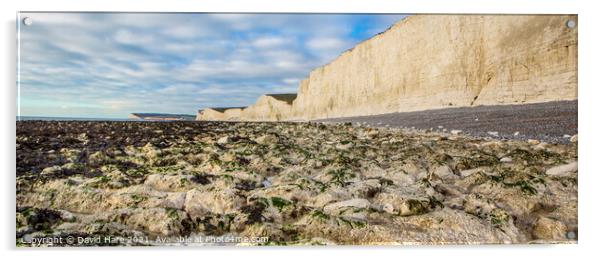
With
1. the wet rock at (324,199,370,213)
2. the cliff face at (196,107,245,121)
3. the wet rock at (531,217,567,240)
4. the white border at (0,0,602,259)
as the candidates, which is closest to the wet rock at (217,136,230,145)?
the cliff face at (196,107,245,121)

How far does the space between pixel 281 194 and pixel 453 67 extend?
13104mm

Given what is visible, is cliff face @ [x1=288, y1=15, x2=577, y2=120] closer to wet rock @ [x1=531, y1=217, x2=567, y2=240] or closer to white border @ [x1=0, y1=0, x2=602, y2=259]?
white border @ [x1=0, y1=0, x2=602, y2=259]

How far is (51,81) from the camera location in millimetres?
4008

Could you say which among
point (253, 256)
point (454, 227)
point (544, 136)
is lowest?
point (253, 256)

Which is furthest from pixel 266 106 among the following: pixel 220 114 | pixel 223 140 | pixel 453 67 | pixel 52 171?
pixel 453 67

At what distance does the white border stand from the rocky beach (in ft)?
0.57

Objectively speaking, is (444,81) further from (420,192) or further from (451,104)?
Answer: (420,192)

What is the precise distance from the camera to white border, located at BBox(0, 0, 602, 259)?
329cm

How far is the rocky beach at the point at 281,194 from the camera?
3.10 metres

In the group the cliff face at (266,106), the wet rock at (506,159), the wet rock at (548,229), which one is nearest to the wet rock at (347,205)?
the wet rock at (548,229)

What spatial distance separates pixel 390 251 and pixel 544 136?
10.5 feet

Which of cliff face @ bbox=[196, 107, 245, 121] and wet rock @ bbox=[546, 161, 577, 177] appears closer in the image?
wet rock @ bbox=[546, 161, 577, 177]
